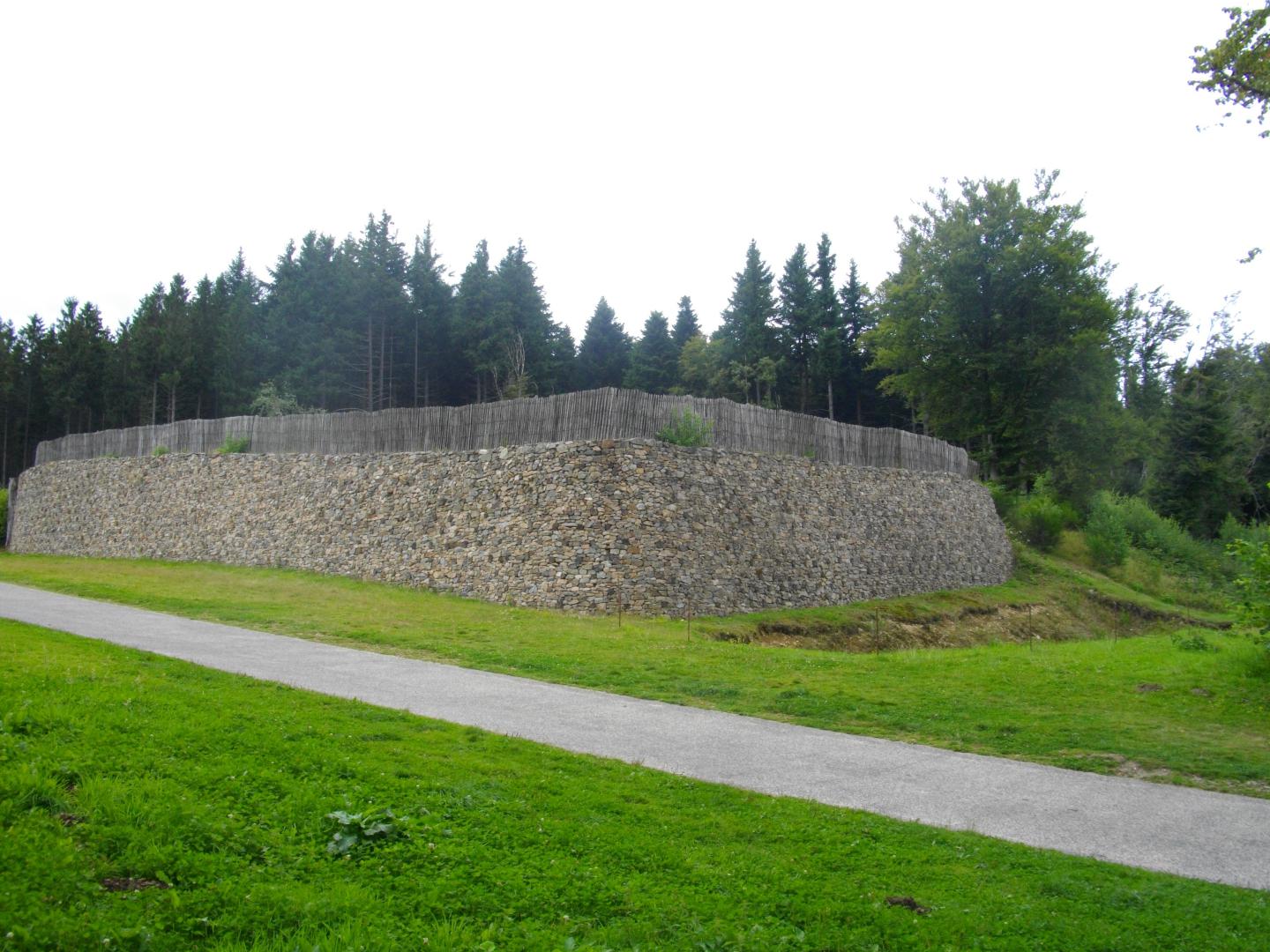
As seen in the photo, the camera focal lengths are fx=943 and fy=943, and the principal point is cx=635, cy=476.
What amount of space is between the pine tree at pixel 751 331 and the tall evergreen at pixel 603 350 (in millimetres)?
10107

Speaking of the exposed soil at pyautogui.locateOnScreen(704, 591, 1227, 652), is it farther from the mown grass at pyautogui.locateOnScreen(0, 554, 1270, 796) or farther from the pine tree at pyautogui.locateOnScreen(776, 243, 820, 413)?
the pine tree at pyautogui.locateOnScreen(776, 243, 820, 413)

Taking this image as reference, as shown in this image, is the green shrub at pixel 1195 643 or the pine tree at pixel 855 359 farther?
the pine tree at pixel 855 359

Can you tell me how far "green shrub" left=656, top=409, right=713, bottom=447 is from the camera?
2428 centimetres

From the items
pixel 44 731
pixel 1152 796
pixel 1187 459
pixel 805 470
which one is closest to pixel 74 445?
pixel 805 470

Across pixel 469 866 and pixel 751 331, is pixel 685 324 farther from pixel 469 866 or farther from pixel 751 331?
pixel 469 866

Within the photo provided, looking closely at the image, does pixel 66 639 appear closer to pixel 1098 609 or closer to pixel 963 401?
pixel 1098 609

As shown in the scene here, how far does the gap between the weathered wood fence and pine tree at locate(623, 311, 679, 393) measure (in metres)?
32.9

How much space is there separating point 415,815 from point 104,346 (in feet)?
229

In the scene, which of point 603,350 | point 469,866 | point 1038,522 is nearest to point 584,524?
point 469,866


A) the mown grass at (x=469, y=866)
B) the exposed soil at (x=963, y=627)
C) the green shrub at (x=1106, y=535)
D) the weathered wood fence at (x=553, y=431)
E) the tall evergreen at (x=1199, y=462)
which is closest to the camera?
the mown grass at (x=469, y=866)

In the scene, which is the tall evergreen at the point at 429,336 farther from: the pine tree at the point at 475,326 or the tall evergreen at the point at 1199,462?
the tall evergreen at the point at 1199,462

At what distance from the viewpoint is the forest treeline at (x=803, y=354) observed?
4862 cm

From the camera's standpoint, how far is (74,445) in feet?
145

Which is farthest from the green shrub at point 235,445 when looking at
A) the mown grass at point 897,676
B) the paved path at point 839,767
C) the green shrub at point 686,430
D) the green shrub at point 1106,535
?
the green shrub at point 1106,535
